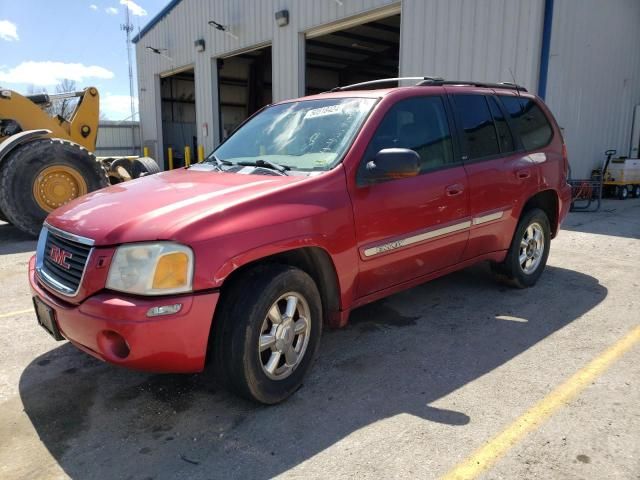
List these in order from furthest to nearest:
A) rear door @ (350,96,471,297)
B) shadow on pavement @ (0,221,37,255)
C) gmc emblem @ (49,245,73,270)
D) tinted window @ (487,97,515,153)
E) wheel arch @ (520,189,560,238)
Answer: shadow on pavement @ (0,221,37,255) < wheel arch @ (520,189,560,238) < tinted window @ (487,97,515,153) < rear door @ (350,96,471,297) < gmc emblem @ (49,245,73,270)

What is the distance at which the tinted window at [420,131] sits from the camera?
139 inches

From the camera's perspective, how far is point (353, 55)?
2156 centimetres

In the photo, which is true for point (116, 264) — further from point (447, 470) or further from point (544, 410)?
point (544, 410)

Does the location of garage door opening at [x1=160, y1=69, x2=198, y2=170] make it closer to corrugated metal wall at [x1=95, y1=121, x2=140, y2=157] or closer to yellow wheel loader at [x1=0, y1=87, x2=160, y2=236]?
corrugated metal wall at [x1=95, y1=121, x2=140, y2=157]

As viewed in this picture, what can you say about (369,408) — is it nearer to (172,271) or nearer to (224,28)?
(172,271)

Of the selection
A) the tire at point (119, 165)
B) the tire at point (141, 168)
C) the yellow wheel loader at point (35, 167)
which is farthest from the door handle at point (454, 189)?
the tire at point (119, 165)

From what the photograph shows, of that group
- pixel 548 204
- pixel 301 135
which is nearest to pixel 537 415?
pixel 301 135

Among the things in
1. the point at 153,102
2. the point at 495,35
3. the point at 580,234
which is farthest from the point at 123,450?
the point at 153,102

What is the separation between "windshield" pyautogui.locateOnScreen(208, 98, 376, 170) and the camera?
11.1 feet

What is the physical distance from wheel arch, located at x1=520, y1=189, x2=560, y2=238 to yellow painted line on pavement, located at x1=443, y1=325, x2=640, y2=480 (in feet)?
5.22

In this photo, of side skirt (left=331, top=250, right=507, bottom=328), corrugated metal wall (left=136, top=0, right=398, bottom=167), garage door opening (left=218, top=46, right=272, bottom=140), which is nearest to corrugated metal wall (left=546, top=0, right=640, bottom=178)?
corrugated metal wall (left=136, top=0, right=398, bottom=167)

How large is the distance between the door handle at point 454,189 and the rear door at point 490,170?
15 centimetres

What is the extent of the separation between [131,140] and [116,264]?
72.0ft

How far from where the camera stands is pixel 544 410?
2834mm
